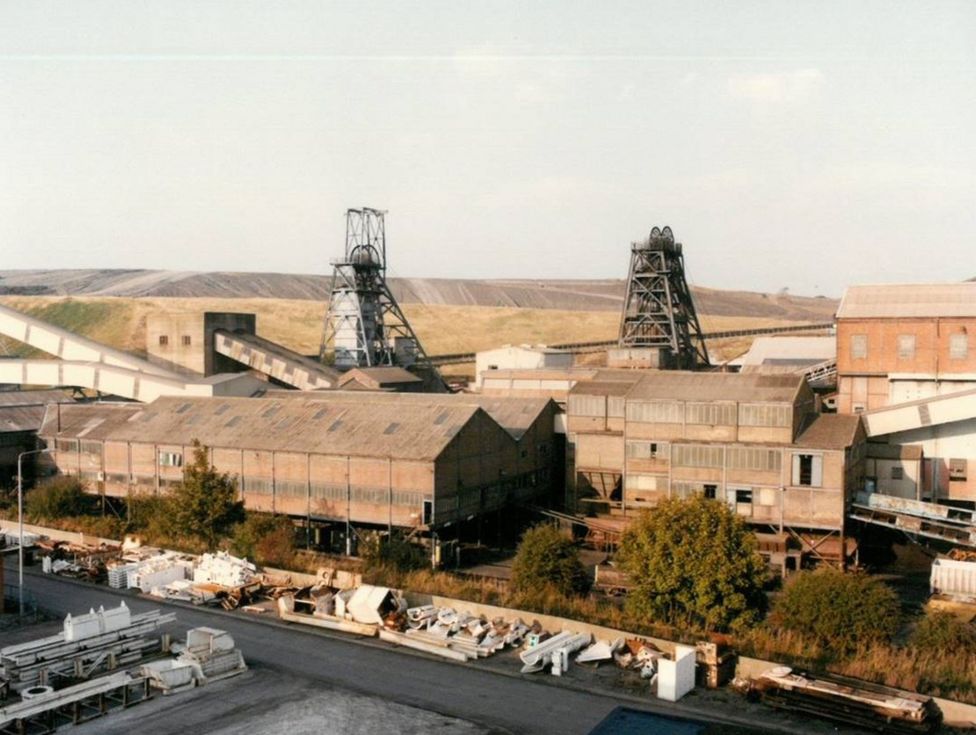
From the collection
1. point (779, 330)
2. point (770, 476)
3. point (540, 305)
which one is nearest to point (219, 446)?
point (770, 476)

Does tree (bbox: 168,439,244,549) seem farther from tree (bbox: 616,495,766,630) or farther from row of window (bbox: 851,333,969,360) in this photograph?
row of window (bbox: 851,333,969,360)

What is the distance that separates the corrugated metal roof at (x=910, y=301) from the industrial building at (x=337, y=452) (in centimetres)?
1697

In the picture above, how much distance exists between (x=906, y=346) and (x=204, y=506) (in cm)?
3482

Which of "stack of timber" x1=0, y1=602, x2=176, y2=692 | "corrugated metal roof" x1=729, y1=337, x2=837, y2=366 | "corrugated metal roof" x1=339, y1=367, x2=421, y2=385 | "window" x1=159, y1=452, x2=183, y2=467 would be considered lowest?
"stack of timber" x1=0, y1=602, x2=176, y2=692

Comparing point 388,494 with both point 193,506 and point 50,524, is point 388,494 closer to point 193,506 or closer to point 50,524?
point 193,506

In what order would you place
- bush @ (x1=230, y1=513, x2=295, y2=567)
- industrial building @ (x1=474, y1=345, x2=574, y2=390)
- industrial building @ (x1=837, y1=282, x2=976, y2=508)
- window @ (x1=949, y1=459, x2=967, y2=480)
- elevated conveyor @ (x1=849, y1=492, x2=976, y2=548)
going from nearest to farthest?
bush @ (x1=230, y1=513, x2=295, y2=567), elevated conveyor @ (x1=849, y1=492, x2=976, y2=548), industrial building @ (x1=837, y1=282, x2=976, y2=508), window @ (x1=949, y1=459, x2=967, y2=480), industrial building @ (x1=474, y1=345, x2=574, y2=390)

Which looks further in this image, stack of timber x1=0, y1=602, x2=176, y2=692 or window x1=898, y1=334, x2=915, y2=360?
window x1=898, y1=334, x2=915, y2=360

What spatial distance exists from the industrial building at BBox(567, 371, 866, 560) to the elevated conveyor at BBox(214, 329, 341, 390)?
27.8m

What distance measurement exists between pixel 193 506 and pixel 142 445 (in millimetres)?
8991

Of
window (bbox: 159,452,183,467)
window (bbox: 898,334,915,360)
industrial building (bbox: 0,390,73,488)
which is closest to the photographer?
window (bbox: 159,452,183,467)

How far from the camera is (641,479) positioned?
43188 mm

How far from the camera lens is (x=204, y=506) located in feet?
132

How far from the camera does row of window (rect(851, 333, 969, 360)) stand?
156ft

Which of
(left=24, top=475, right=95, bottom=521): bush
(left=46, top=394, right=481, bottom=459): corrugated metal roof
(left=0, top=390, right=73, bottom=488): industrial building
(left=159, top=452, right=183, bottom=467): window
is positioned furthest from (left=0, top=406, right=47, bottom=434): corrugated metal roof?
(left=159, top=452, right=183, bottom=467): window
